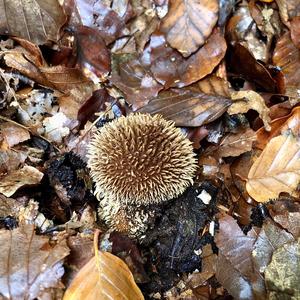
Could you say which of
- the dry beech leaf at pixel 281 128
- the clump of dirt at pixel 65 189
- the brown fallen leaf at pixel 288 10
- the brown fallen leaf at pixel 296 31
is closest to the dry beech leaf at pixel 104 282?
the clump of dirt at pixel 65 189

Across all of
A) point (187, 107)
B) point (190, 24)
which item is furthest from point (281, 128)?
point (190, 24)

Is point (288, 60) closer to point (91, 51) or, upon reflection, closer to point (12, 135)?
point (91, 51)

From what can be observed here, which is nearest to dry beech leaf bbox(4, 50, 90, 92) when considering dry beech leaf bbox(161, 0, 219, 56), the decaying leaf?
dry beech leaf bbox(161, 0, 219, 56)

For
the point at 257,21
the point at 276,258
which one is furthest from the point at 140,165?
the point at 257,21

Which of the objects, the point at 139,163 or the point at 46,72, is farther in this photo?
the point at 46,72

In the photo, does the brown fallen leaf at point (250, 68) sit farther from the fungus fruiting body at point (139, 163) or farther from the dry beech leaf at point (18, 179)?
the dry beech leaf at point (18, 179)

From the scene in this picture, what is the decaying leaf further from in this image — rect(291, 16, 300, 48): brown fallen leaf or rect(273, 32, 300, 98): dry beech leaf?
rect(291, 16, 300, 48): brown fallen leaf

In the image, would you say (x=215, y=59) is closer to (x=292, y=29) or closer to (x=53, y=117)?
(x=292, y=29)
